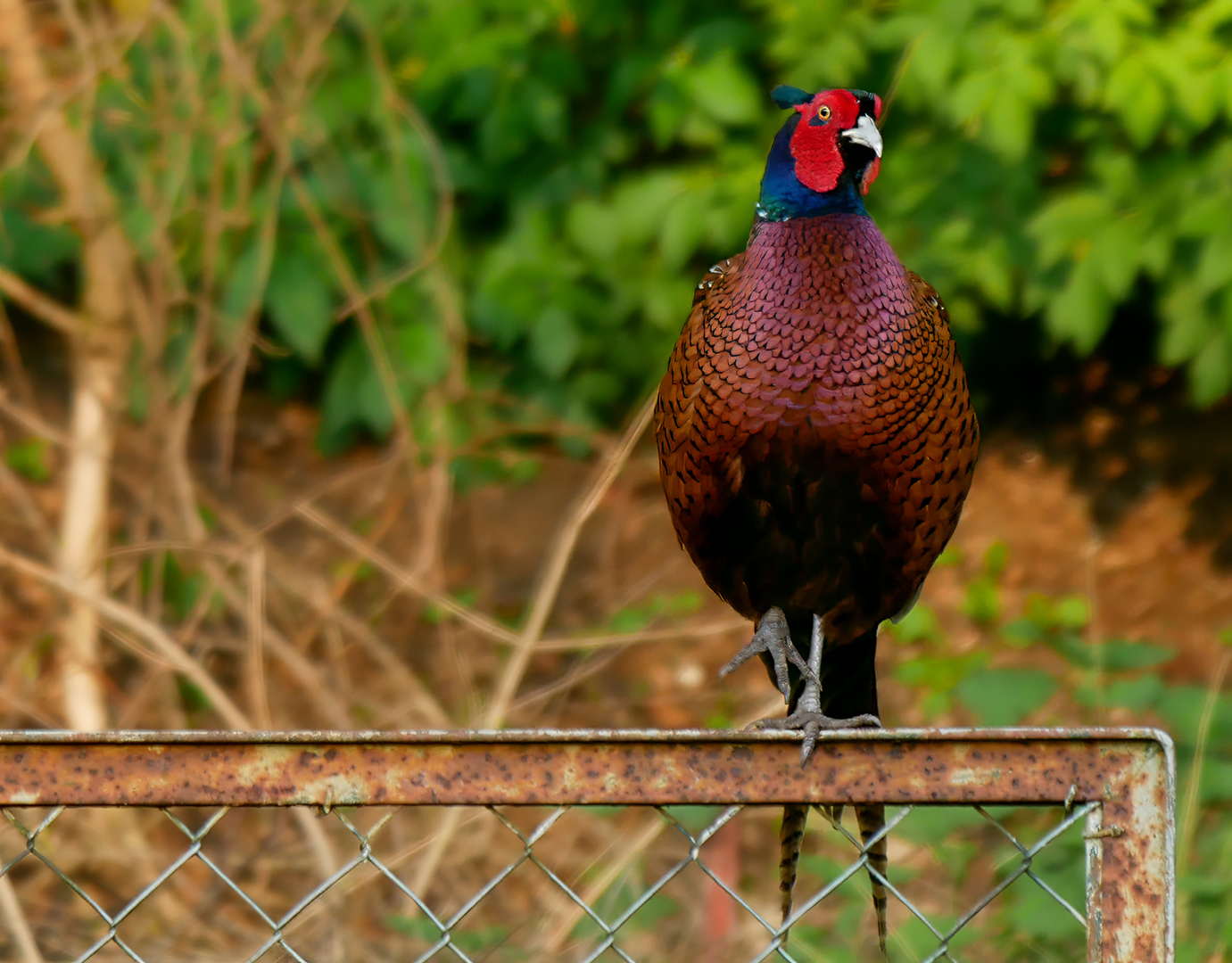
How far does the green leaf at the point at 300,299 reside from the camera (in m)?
4.79

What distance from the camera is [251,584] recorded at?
3.41m

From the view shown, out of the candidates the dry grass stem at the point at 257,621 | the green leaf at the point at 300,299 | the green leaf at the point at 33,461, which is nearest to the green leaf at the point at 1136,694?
the dry grass stem at the point at 257,621

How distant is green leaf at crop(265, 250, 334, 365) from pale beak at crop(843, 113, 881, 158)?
10.1 ft

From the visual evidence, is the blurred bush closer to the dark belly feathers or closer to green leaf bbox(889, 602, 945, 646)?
green leaf bbox(889, 602, 945, 646)

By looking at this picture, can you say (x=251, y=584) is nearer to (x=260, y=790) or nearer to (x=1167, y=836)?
(x=260, y=790)

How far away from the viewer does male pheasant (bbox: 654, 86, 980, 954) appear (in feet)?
6.39

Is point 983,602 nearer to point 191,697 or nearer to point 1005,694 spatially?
point 1005,694

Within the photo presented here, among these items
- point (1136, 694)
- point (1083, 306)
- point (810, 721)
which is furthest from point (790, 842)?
point (1083, 306)

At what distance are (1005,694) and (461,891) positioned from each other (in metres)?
1.61

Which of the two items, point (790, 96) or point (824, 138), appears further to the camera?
point (790, 96)

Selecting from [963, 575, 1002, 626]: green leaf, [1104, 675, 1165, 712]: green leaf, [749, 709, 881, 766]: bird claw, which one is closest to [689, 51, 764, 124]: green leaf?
[963, 575, 1002, 626]: green leaf

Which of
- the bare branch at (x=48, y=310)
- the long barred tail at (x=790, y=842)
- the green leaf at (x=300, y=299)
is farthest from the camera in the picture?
the green leaf at (x=300, y=299)

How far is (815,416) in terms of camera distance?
196 cm

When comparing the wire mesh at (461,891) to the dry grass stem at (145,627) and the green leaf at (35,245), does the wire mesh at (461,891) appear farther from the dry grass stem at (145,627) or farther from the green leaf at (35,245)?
the green leaf at (35,245)
